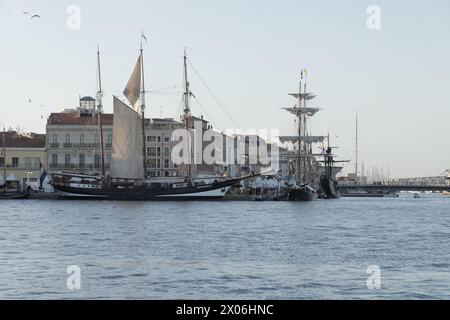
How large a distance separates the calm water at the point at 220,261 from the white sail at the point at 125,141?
149 ft

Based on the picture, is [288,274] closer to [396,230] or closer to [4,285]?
[4,285]

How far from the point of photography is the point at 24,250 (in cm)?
3434

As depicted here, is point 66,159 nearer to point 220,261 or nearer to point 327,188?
point 327,188

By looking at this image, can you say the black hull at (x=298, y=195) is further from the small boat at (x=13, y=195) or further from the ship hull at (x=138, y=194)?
the small boat at (x=13, y=195)

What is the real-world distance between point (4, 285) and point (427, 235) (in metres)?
29.6

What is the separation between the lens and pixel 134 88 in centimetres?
10394

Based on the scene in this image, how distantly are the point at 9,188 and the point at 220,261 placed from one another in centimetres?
9580

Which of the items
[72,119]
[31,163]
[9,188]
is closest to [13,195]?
[9,188]

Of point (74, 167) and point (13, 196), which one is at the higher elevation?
point (74, 167)

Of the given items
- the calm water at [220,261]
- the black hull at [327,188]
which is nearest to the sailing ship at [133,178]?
the black hull at [327,188]

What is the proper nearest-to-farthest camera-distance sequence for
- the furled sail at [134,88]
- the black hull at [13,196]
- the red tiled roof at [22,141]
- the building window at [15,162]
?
the furled sail at [134,88], the black hull at [13,196], the building window at [15,162], the red tiled roof at [22,141]

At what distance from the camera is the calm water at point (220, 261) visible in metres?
22.6

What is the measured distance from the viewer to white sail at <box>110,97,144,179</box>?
96.8 metres

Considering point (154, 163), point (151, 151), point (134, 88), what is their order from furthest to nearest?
point (154, 163)
point (151, 151)
point (134, 88)
